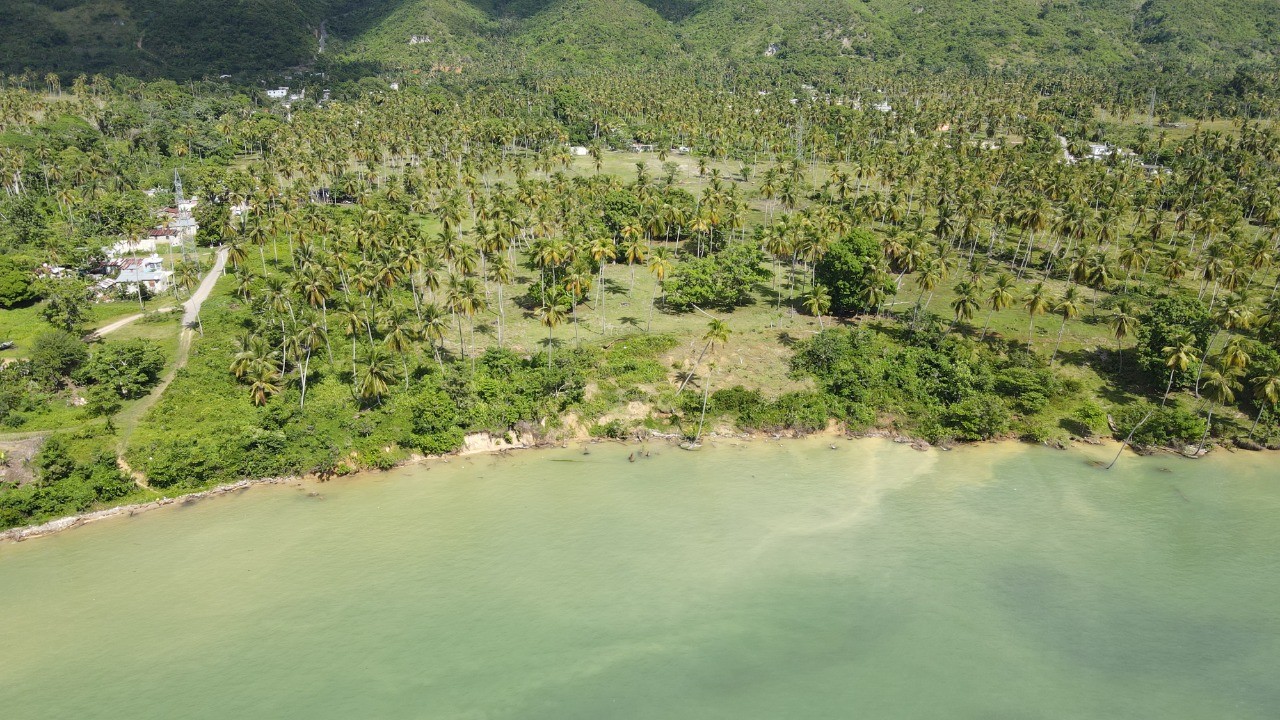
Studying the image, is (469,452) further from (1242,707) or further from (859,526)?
(1242,707)

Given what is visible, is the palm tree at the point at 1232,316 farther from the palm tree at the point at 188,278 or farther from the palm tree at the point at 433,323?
the palm tree at the point at 188,278

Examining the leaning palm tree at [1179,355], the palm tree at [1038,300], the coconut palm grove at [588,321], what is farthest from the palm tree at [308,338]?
the leaning palm tree at [1179,355]

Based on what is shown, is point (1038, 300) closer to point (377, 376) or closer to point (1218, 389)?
point (1218, 389)

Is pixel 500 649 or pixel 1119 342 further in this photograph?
pixel 1119 342

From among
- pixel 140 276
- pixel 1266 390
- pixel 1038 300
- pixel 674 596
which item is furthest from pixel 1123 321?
pixel 140 276

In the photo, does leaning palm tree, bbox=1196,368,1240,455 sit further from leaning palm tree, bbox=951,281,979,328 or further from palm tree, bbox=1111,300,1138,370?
leaning palm tree, bbox=951,281,979,328

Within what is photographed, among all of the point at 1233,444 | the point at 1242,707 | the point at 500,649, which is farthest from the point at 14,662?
the point at 1233,444
